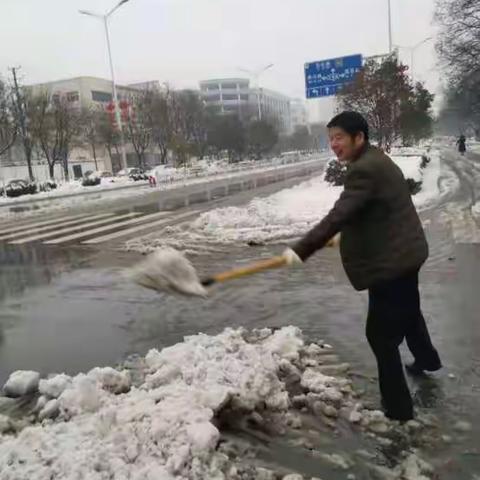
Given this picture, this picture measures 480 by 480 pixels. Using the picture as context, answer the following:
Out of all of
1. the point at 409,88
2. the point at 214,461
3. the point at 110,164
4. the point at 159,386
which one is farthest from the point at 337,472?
the point at 110,164

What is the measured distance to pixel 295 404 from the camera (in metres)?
3.52

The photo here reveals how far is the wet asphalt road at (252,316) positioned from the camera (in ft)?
12.1

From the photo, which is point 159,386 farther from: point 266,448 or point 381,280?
point 381,280

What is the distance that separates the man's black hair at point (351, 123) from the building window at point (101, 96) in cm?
9266

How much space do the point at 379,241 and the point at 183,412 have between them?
1.47 meters

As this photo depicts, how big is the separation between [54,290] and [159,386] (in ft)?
14.2

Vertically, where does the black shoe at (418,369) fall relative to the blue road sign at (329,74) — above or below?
below

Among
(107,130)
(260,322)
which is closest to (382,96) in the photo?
(260,322)

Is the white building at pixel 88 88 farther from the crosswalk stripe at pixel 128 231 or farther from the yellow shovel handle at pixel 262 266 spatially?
the yellow shovel handle at pixel 262 266

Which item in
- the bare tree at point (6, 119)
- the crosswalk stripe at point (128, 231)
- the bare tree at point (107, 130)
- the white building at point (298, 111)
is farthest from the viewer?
the white building at point (298, 111)

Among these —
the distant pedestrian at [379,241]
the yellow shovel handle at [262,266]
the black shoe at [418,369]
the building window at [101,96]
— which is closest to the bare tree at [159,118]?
the building window at [101,96]

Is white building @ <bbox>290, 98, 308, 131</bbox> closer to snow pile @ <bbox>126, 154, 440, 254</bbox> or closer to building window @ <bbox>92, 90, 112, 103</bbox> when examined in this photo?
building window @ <bbox>92, 90, 112, 103</bbox>

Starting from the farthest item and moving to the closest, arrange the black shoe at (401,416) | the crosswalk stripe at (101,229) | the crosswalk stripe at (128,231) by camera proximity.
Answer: the crosswalk stripe at (101,229)
the crosswalk stripe at (128,231)
the black shoe at (401,416)

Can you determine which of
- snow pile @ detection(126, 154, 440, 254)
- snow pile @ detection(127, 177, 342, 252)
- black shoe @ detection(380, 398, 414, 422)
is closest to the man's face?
black shoe @ detection(380, 398, 414, 422)
